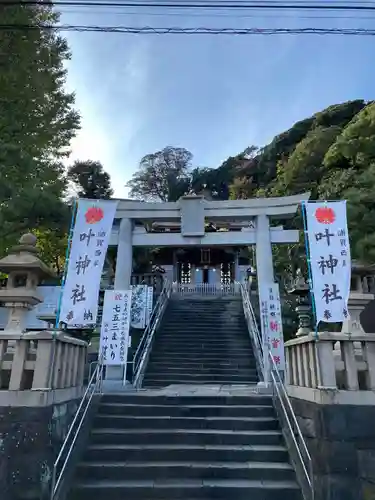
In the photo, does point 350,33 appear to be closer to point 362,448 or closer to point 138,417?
point 362,448

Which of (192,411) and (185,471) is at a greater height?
(192,411)

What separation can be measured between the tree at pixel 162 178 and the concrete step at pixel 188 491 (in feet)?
126

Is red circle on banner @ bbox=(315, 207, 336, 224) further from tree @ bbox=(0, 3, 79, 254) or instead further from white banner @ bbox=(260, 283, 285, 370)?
tree @ bbox=(0, 3, 79, 254)

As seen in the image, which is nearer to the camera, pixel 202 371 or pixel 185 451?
pixel 185 451

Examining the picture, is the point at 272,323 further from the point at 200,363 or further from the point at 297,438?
the point at 297,438

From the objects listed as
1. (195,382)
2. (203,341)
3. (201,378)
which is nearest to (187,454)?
(195,382)

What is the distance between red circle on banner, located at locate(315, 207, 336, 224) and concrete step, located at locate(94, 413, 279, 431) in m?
3.36

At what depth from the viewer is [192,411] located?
625cm

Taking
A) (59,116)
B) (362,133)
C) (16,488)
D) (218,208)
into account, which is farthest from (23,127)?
(362,133)

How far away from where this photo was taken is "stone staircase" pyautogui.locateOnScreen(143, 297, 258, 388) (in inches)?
400

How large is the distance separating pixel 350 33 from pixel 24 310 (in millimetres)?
5938

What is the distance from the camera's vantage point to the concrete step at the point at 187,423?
5953mm

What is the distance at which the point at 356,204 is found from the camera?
11.2 m

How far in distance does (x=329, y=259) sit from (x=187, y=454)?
3.60 m
